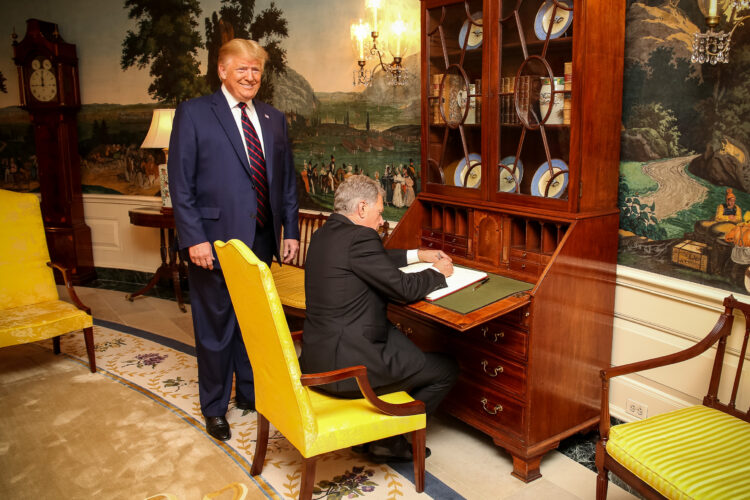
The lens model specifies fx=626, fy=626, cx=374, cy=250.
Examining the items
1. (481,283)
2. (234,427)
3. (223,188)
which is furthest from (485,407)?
(223,188)

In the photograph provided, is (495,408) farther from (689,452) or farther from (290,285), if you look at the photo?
(290,285)

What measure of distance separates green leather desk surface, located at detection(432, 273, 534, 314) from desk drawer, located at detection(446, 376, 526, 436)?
53cm

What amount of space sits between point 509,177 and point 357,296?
1.01 metres

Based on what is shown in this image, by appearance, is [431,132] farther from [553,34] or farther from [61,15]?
[61,15]

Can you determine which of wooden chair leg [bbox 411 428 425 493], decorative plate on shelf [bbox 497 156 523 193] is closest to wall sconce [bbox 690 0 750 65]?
decorative plate on shelf [bbox 497 156 523 193]

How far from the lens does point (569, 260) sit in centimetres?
285

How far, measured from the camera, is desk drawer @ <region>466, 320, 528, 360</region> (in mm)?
2848

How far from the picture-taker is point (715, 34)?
2445mm

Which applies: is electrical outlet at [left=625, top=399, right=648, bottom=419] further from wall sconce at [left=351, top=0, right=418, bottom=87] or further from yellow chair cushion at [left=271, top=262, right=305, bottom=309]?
wall sconce at [left=351, top=0, right=418, bottom=87]

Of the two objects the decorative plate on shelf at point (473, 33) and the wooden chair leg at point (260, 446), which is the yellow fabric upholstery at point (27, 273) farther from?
the decorative plate on shelf at point (473, 33)

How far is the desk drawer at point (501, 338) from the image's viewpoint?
285 cm

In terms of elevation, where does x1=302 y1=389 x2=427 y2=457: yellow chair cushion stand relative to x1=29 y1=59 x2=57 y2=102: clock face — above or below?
below

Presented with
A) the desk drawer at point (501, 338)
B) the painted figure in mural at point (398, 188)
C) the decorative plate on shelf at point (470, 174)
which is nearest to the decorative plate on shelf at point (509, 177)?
the decorative plate on shelf at point (470, 174)

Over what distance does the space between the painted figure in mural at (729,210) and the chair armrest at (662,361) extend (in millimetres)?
412
